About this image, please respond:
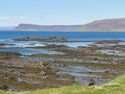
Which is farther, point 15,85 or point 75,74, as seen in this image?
point 75,74

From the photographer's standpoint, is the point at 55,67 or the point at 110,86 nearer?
the point at 110,86

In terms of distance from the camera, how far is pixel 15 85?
38188 mm

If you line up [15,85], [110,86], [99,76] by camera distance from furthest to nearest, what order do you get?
[99,76] < [15,85] < [110,86]

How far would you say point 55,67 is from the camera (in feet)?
182

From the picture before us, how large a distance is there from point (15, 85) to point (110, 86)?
1953cm

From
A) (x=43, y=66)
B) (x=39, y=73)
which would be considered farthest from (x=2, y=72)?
(x=43, y=66)

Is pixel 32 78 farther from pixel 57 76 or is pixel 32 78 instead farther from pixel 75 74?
pixel 75 74

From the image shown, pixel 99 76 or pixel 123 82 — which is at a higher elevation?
pixel 123 82

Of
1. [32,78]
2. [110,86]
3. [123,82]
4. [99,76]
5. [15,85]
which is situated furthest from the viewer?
[99,76]

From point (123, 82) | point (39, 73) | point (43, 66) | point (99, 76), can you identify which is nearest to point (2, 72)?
point (39, 73)

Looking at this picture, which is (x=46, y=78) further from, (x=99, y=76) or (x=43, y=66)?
(x=43, y=66)

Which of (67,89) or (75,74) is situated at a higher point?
(67,89)

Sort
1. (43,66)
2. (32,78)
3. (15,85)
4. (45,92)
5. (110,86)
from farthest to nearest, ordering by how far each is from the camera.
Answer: (43,66)
(32,78)
(15,85)
(110,86)
(45,92)

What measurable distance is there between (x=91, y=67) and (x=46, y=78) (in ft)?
45.5
